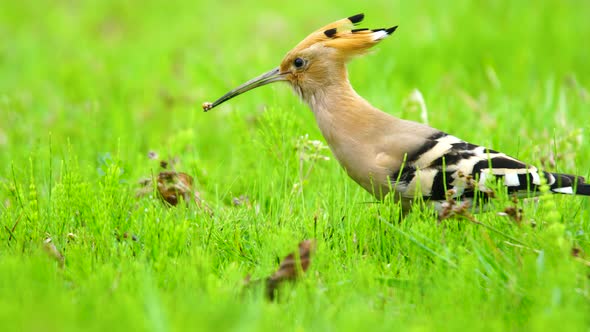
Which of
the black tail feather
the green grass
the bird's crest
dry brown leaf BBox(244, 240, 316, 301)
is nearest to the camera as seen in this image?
the green grass

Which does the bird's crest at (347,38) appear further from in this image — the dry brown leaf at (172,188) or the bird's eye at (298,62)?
the dry brown leaf at (172,188)

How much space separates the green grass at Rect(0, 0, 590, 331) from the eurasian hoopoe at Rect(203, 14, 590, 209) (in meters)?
0.13

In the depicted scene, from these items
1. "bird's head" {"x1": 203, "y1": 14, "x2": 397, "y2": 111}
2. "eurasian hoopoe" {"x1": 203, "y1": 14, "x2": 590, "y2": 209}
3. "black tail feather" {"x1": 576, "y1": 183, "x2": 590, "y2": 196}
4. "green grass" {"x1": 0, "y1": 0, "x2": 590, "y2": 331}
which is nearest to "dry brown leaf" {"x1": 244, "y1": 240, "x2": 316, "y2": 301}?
"green grass" {"x1": 0, "y1": 0, "x2": 590, "y2": 331}

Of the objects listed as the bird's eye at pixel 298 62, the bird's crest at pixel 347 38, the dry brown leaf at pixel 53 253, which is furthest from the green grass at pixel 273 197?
the bird's crest at pixel 347 38

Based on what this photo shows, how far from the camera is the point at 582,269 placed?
218cm

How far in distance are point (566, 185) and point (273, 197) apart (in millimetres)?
1146

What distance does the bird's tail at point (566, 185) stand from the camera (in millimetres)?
2611

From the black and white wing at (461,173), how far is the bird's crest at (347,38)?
1.93 ft

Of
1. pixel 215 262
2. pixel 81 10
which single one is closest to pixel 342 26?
pixel 215 262

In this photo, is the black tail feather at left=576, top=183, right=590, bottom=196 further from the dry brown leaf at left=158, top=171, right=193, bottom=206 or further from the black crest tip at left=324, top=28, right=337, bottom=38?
the dry brown leaf at left=158, top=171, right=193, bottom=206

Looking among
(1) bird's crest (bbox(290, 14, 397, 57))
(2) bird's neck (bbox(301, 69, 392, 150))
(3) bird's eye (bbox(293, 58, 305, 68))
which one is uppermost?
(1) bird's crest (bbox(290, 14, 397, 57))

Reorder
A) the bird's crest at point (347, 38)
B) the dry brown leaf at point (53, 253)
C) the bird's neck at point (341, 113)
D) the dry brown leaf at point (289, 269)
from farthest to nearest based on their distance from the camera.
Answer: the bird's crest at point (347, 38), the bird's neck at point (341, 113), the dry brown leaf at point (53, 253), the dry brown leaf at point (289, 269)

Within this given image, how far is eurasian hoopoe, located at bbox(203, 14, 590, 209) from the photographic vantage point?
8.98 feet

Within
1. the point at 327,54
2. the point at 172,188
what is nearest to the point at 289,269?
the point at 172,188
